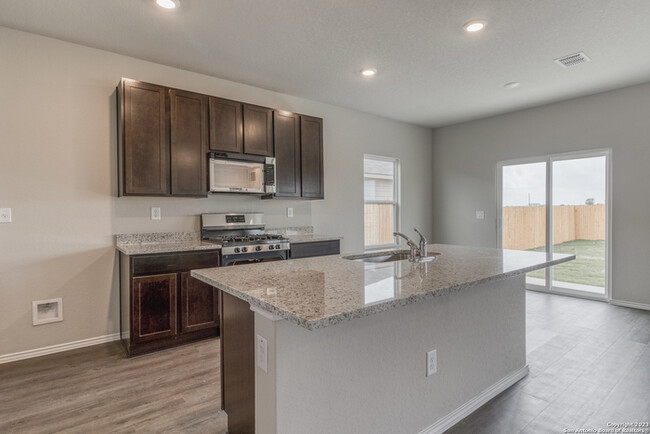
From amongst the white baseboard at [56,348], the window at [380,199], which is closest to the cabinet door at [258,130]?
the window at [380,199]

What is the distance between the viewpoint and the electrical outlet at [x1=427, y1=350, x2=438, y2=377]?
1713 mm

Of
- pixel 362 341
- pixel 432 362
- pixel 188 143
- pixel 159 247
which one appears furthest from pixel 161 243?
pixel 432 362

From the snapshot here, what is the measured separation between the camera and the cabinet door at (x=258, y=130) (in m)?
3.65

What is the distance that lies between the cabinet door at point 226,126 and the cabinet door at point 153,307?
4.52 feet

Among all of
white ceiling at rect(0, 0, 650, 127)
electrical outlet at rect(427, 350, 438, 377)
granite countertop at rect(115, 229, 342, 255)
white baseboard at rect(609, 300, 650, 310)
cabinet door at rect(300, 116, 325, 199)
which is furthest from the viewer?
cabinet door at rect(300, 116, 325, 199)

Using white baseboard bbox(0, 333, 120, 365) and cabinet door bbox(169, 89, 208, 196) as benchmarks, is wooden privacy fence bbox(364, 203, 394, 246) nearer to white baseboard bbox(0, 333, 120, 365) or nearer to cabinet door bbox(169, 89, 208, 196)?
cabinet door bbox(169, 89, 208, 196)

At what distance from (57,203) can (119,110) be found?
3.15 feet

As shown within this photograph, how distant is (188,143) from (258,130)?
0.77m

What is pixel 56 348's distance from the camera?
292cm

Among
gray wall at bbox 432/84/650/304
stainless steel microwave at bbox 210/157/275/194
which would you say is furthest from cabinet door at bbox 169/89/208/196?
gray wall at bbox 432/84/650/304

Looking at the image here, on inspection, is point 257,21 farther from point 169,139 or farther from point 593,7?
point 593,7

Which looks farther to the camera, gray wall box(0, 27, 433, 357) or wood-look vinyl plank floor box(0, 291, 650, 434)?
gray wall box(0, 27, 433, 357)

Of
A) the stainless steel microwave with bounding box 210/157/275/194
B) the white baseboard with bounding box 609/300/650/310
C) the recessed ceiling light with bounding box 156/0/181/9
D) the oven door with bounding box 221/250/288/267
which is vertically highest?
the recessed ceiling light with bounding box 156/0/181/9

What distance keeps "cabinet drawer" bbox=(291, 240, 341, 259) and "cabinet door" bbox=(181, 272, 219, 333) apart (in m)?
0.92
